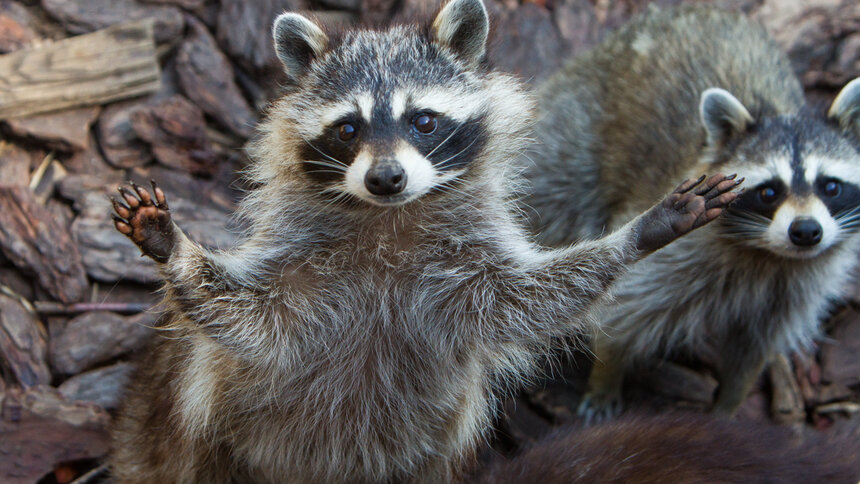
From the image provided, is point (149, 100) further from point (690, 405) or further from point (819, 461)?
point (819, 461)

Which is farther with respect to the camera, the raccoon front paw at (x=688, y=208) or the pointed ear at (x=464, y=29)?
the pointed ear at (x=464, y=29)

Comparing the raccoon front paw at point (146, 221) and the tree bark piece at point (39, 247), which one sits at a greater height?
the raccoon front paw at point (146, 221)

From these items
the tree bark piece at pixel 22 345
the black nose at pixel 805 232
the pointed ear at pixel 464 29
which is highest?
the pointed ear at pixel 464 29

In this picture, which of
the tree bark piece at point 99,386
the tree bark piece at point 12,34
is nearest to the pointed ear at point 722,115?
the tree bark piece at point 99,386

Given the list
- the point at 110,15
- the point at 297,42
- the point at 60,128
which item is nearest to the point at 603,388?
the point at 297,42

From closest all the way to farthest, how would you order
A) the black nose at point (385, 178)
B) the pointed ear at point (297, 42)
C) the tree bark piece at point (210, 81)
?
the black nose at point (385, 178), the pointed ear at point (297, 42), the tree bark piece at point (210, 81)

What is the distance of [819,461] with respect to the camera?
2.71 meters

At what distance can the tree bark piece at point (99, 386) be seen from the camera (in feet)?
11.5

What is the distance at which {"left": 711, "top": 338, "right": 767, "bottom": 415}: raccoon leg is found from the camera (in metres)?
3.90

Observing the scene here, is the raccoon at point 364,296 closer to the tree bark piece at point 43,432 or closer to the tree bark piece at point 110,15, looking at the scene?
the tree bark piece at point 43,432

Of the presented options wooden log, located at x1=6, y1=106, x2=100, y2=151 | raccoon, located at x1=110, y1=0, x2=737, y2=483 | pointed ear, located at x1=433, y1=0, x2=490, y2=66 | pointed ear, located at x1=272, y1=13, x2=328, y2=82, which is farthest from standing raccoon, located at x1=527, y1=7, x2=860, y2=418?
wooden log, located at x1=6, y1=106, x2=100, y2=151

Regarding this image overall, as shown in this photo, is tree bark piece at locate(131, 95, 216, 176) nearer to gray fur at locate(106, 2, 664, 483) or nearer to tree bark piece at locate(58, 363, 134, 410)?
tree bark piece at locate(58, 363, 134, 410)

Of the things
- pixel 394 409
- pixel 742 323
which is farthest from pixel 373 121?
pixel 742 323

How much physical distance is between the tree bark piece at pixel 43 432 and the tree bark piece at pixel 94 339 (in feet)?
0.60
